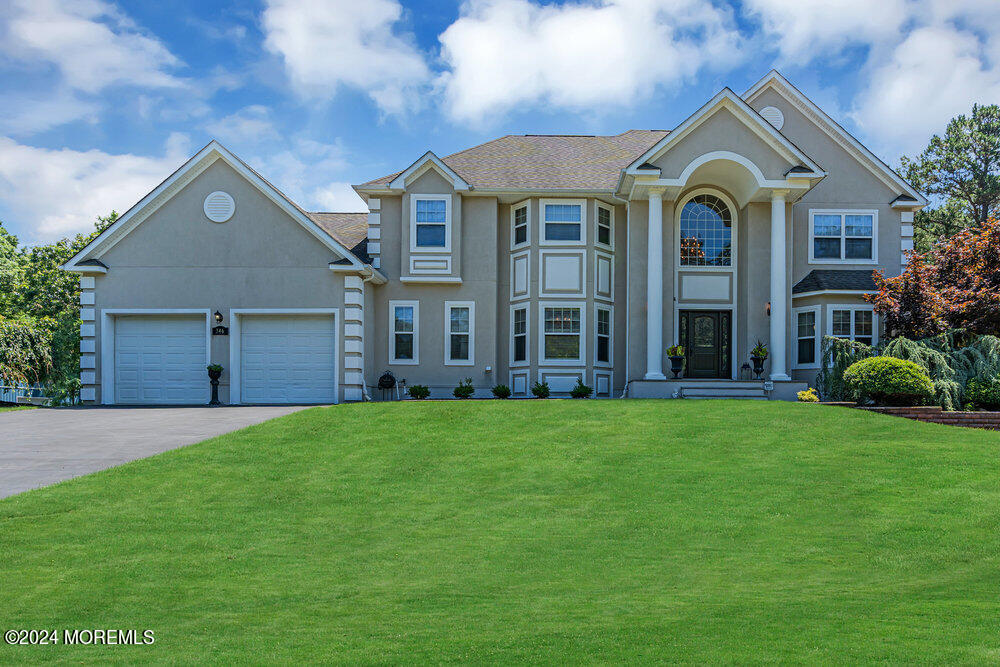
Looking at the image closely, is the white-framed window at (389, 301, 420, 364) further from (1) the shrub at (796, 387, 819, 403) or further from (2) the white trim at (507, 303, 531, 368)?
(1) the shrub at (796, 387, 819, 403)

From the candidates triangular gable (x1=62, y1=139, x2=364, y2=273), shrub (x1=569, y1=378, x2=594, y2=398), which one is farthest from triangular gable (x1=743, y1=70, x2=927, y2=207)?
triangular gable (x1=62, y1=139, x2=364, y2=273)

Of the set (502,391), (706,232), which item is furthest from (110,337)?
(706,232)

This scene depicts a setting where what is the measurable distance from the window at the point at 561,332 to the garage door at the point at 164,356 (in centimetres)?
958

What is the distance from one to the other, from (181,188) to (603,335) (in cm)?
1254

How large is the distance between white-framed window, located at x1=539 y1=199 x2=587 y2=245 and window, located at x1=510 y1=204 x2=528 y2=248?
636mm

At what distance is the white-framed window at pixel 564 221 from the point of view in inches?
890

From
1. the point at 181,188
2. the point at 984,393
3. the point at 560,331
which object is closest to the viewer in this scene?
the point at 984,393

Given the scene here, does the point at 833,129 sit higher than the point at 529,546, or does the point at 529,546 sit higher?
the point at 833,129

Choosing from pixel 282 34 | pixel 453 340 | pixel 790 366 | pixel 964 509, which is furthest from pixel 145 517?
pixel 790 366

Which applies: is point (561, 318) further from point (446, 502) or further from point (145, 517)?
point (145, 517)

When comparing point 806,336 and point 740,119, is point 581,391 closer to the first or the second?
point 806,336

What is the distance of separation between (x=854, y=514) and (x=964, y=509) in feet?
4.56

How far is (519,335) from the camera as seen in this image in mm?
22953

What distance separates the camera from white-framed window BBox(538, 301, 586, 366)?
22.5 m
